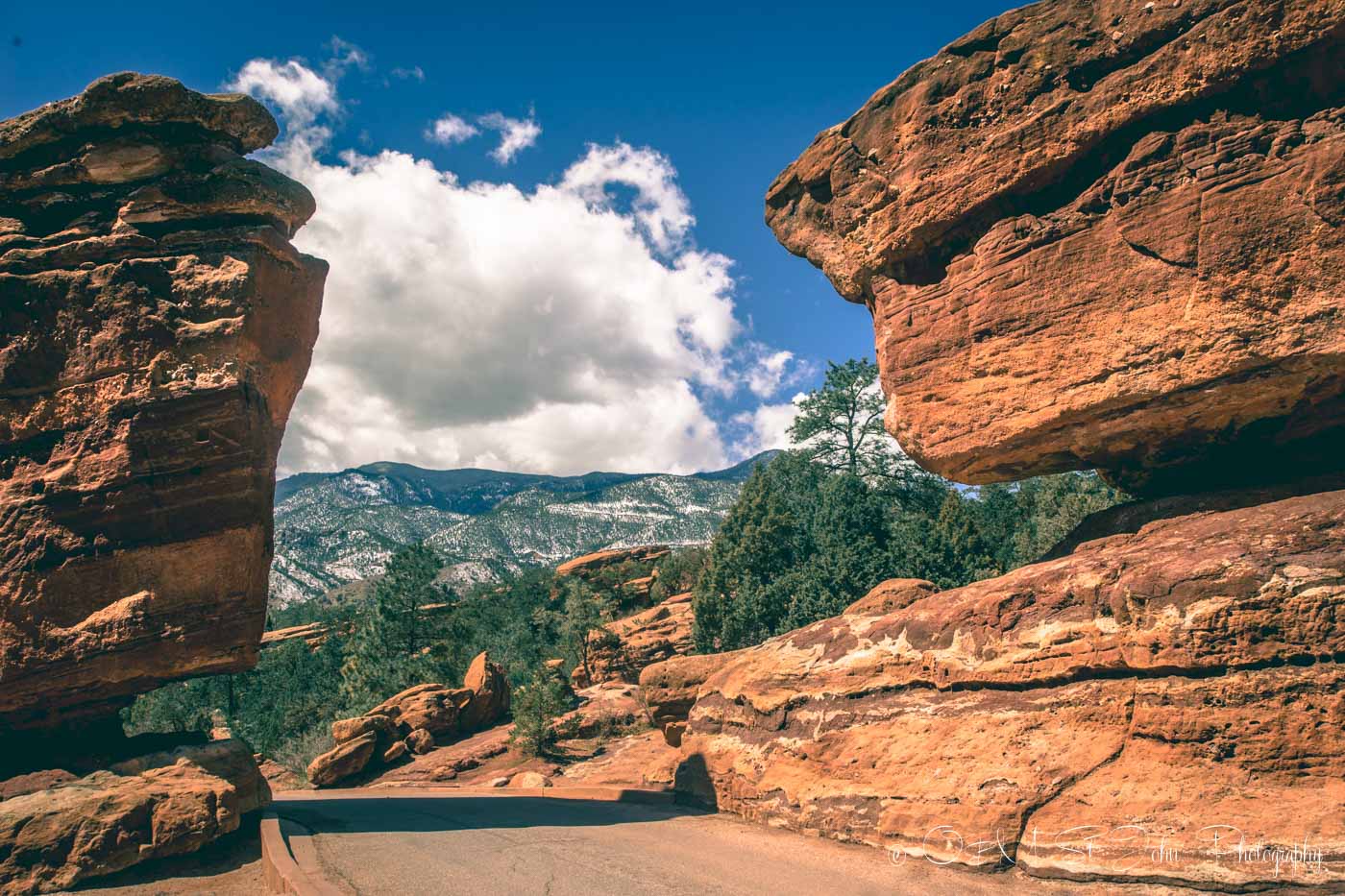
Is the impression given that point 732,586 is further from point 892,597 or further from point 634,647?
point 892,597

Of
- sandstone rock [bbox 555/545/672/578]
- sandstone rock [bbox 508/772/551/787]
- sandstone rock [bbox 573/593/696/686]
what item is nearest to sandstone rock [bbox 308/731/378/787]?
sandstone rock [bbox 508/772/551/787]

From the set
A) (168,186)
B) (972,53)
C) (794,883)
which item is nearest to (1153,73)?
(972,53)

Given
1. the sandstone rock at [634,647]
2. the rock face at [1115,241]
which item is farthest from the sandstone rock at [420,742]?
the rock face at [1115,241]

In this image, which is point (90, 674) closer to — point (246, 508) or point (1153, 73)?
point (246, 508)

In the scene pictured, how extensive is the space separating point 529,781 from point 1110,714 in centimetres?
1642

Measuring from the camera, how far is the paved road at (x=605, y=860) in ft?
26.2

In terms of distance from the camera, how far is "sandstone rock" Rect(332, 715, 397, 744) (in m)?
25.8

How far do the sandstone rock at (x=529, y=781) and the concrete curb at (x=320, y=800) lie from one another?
473 mm

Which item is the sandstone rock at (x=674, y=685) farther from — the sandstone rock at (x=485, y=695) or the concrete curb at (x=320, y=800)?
the sandstone rock at (x=485, y=695)

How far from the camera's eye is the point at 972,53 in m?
10.4

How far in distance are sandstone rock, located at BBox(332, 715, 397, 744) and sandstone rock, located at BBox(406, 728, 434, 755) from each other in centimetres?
63

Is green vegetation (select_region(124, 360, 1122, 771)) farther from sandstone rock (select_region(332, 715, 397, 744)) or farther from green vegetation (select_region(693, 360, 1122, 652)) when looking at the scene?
sandstone rock (select_region(332, 715, 397, 744))

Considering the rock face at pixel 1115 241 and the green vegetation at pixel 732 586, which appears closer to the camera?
the rock face at pixel 1115 241

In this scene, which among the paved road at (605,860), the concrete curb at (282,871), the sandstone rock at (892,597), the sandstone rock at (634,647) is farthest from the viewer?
the sandstone rock at (634,647)
